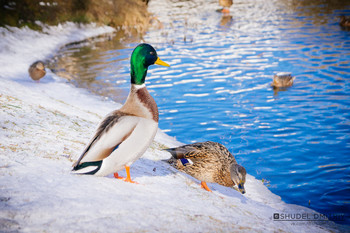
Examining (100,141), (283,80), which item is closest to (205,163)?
(100,141)

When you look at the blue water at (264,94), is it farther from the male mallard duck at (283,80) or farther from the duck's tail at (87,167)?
the duck's tail at (87,167)

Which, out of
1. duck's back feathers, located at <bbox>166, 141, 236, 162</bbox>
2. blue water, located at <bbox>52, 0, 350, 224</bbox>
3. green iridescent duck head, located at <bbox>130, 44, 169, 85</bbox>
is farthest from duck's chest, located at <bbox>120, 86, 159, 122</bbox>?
blue water, located at <bbox>52, 0, 350, 224</bbox>

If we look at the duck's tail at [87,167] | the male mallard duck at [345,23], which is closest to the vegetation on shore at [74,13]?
the male mallard duck at [345,23]

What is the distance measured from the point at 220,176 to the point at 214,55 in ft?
37.4

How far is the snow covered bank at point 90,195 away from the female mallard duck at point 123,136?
29cm

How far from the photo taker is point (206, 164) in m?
5.05

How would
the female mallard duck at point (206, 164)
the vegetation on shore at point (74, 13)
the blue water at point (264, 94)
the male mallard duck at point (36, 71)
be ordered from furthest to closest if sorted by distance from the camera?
the vegetation on shore at point (74, 13) < the male mallard duck at point (36, 71) < the blue water at point (264, 94) < the female mallard duck at point (206, 164)

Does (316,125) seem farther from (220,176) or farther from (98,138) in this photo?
(98,138)

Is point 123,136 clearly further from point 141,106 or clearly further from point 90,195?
point 90,195

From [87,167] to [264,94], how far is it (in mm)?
8419

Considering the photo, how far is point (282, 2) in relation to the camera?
3133 centimetres

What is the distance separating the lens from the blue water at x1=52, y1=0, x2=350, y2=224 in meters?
6.76

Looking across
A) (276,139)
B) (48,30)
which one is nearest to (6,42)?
(48,30)

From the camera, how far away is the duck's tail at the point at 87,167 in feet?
11.6
